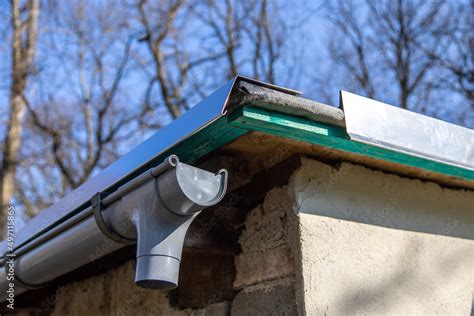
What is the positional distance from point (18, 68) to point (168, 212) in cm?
1052

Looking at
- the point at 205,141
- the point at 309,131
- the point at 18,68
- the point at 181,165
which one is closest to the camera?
the point at 181,165

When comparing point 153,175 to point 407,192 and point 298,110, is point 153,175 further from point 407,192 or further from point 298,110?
point 407,192

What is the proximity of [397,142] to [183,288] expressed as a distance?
1042 millimetres

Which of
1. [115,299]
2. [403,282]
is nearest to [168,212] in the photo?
[403,282]

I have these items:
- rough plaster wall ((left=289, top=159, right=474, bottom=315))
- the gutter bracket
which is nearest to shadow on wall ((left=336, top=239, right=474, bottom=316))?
rough plaster wall ((left=289, top=159, right=474, bottom=315))

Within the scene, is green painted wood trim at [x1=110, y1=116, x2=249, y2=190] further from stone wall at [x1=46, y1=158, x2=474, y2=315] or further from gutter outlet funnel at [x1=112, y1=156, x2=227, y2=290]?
stone wall at [x1=46, y1=158, x2=474, y2=315]

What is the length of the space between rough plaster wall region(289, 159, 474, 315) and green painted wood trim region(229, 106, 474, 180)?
0.44ft

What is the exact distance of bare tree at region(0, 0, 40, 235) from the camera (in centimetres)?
1121

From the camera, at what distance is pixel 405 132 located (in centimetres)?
224

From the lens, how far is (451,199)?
8.62ft

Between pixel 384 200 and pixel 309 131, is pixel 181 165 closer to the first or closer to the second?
pixel 309 131

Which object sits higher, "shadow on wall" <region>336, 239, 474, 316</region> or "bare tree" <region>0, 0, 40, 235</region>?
"bare tree" <region>0, 0, 40, 235</region>

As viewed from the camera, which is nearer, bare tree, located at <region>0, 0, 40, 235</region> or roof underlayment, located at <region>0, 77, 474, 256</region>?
roof underlayment, located at <region>0, 77, 474, 256</region>

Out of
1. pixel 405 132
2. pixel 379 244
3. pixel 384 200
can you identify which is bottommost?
pixel 379 244
